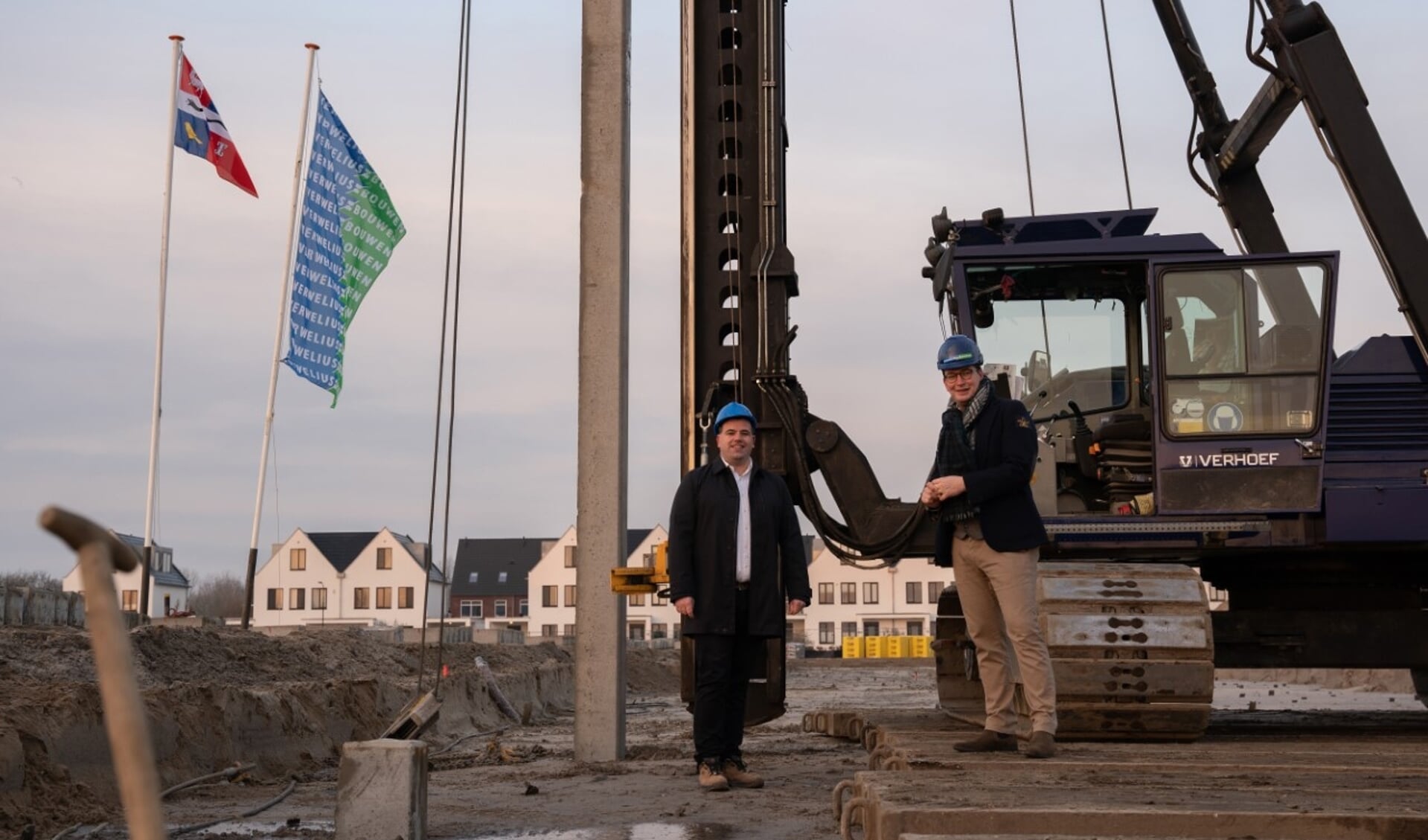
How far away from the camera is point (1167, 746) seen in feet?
25.2

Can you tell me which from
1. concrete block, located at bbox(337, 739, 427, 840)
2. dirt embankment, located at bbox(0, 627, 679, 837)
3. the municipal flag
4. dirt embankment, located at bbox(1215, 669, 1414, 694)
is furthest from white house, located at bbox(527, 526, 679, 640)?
concrete block, located at bbox(337, 739, 427, 840)

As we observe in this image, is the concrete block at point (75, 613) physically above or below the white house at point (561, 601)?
below

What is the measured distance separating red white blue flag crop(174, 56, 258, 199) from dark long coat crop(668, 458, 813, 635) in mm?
19517

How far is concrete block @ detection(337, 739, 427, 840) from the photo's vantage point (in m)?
6.50

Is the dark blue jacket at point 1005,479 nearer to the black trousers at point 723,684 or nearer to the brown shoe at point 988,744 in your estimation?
the brown shoe at point 988,744

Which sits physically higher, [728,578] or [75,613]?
[75,613]

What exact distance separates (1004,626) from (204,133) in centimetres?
A: 2138

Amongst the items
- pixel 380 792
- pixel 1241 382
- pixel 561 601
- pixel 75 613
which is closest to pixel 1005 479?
pixel 1241 382

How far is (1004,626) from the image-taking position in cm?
750

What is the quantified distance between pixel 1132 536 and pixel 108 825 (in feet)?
18.4

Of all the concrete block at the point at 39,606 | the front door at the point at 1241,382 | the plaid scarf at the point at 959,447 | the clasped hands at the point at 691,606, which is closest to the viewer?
the plaid scarf at the point at 959,447

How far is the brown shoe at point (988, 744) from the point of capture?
284 inches

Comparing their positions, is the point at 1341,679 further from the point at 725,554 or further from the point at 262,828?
the point at 262,828

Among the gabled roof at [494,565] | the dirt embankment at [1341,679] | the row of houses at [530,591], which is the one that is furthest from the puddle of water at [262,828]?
the gabled roof at [494,565]
